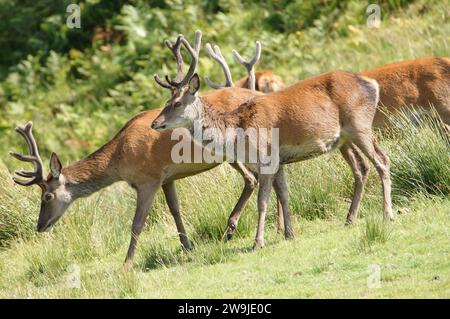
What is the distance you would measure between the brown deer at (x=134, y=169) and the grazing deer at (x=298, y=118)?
18.6 inches

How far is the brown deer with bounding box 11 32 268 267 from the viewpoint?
36.7 ft

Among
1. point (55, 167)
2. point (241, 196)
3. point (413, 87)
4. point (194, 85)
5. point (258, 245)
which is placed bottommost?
point (258, 245)

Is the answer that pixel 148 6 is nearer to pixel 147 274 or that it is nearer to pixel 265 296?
pixel 147 274

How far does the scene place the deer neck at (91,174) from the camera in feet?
38.0

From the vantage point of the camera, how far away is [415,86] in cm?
1234

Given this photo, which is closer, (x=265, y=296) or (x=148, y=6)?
(x=265, y=296)

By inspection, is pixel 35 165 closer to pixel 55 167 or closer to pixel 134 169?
pixel 55 167

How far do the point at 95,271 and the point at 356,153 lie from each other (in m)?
3.04

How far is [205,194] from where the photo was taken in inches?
488

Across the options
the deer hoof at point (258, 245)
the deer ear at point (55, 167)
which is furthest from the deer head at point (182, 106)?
the deer ear at point (55, 167)

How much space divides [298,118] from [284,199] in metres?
0.86

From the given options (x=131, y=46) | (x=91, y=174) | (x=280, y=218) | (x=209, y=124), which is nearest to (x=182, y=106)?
(x=209, y=124)

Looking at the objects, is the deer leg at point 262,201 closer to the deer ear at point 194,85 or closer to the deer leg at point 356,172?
the deer leg at point 356,172
